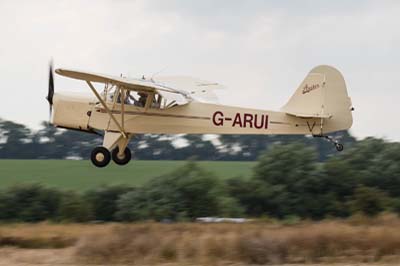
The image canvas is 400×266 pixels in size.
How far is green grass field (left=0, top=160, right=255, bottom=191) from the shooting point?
166 feet

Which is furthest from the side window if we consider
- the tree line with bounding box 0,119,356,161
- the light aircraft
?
the tree line with bounding box 0,119,356,161

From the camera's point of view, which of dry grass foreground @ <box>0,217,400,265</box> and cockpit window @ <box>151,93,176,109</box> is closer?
dry grass foreground @ <box>0,217,400,265</box>

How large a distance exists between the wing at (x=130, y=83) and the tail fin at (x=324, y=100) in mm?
2735

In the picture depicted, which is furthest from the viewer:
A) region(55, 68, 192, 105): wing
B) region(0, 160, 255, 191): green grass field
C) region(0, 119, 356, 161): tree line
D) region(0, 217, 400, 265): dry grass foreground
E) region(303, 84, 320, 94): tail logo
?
region(0, 119, 356, 161): tree line

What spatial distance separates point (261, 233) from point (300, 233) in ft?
3.42

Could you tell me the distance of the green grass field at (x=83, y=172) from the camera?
50500 millimetres

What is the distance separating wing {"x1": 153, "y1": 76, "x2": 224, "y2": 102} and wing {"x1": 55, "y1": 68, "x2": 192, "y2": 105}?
2.89 feet

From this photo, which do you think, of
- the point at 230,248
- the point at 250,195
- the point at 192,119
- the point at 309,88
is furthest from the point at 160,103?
the point at 250,195

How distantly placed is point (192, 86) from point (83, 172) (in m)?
33.3

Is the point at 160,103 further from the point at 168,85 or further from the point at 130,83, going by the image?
the point at 168,85

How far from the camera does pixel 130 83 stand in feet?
68.8

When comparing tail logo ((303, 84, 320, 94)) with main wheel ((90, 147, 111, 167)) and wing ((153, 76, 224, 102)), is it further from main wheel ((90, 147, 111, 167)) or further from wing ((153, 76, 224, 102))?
main wheel ((90, 147, 111, 167))

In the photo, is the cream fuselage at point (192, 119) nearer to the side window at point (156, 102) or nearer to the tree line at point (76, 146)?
the side window at point (156, 102)

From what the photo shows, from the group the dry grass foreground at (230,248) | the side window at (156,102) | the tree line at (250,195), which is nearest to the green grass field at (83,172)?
the tree line at (250,195)
